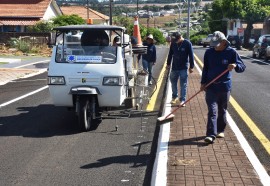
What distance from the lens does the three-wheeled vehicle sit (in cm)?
930

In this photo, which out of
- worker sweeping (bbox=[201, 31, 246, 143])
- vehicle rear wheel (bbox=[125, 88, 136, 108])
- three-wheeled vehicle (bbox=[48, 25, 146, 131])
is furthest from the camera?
vehicle rear wheel (bbox=[125, 88, 136, 108])

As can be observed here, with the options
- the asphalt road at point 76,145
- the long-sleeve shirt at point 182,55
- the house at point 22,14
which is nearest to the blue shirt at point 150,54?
the asphalt road at point 76,145

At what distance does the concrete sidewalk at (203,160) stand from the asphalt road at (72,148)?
40cm

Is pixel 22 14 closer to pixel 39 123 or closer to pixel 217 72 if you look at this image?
pixel 39 123

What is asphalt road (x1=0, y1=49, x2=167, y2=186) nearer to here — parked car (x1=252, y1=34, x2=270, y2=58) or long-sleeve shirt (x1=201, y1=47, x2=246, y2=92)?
long-sleeve shirt (x1=201, y1=47, x2=246, y2=92)

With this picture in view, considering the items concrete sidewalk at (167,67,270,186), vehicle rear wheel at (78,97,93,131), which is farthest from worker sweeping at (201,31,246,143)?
vehicle rear wheel at (78,97,93,131)

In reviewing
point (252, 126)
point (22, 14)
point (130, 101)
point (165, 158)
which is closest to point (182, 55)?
point (130, 101)

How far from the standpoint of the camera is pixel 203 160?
22.5 feet

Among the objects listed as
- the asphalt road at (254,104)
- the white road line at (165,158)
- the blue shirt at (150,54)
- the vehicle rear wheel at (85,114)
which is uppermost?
the blue shirt at (150,54)

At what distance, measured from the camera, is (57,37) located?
1027cm

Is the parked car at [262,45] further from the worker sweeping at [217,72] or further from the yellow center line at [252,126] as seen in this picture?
the worker sweeping at [217,72]

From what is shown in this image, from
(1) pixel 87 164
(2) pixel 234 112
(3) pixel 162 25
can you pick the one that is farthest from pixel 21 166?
(3) pixel 162 25

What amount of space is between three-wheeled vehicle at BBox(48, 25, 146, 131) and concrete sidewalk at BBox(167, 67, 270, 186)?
142cm

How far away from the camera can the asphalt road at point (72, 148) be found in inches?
258
